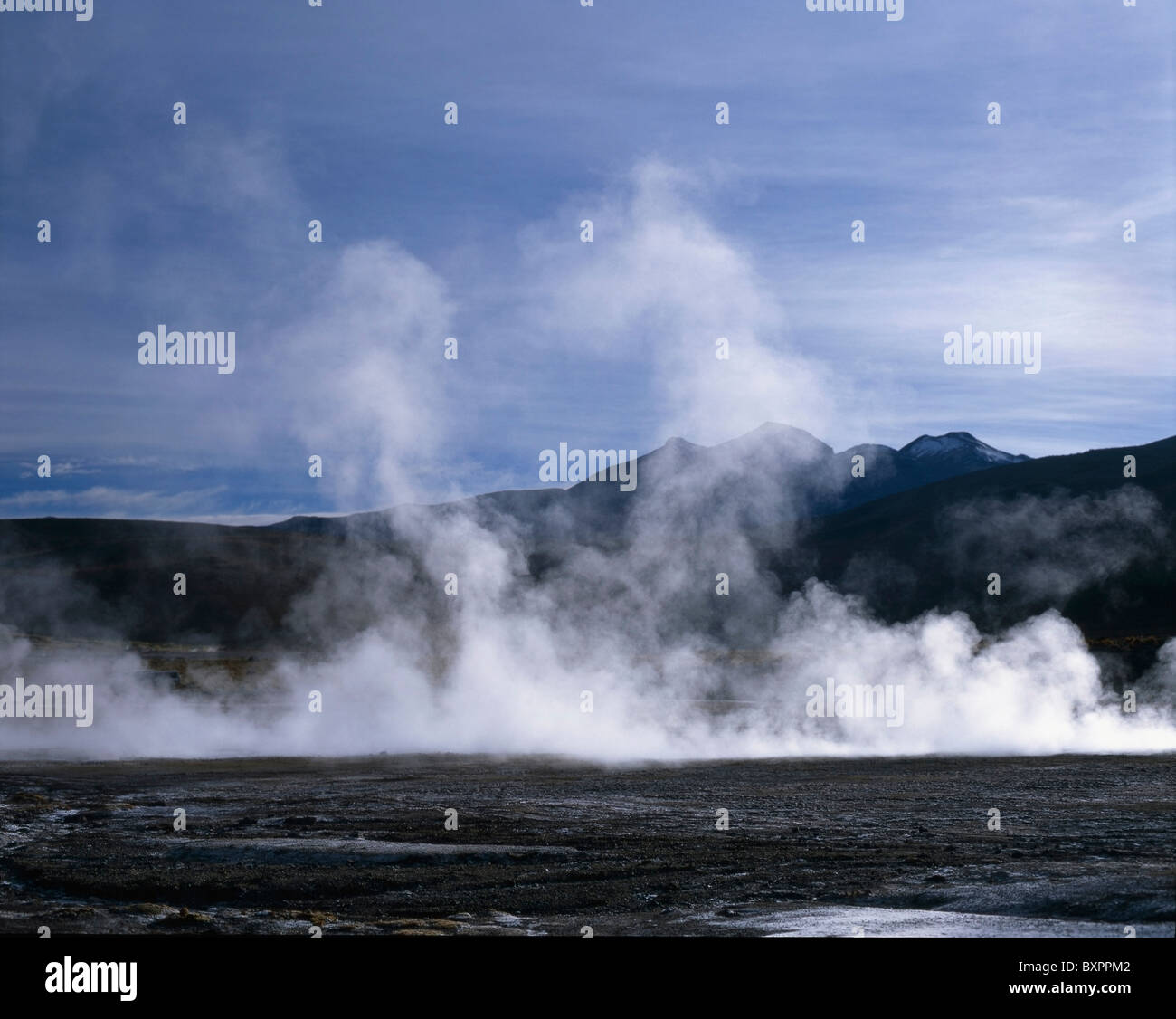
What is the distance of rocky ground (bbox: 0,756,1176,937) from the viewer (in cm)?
1404

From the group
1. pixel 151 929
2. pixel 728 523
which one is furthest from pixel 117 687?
pixel 728 523

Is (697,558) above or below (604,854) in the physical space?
above

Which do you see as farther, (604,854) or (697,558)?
(697,558)

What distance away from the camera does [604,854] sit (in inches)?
720

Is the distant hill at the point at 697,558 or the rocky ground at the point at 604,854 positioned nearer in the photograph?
the rocky ground at the point at 604,854

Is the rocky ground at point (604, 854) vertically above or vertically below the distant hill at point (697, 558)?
below

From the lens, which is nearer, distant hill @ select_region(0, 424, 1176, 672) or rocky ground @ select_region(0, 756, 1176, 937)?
rocky ground @ select_region(0, 756, 1176, 937)

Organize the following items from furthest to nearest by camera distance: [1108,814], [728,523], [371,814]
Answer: [728,523], [371,814], [1108,814]

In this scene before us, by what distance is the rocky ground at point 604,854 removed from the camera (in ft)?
46.1

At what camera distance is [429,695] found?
4850cm

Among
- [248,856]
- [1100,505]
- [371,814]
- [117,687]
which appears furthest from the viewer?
[1100,505]

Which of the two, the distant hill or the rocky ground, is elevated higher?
the distant hill
